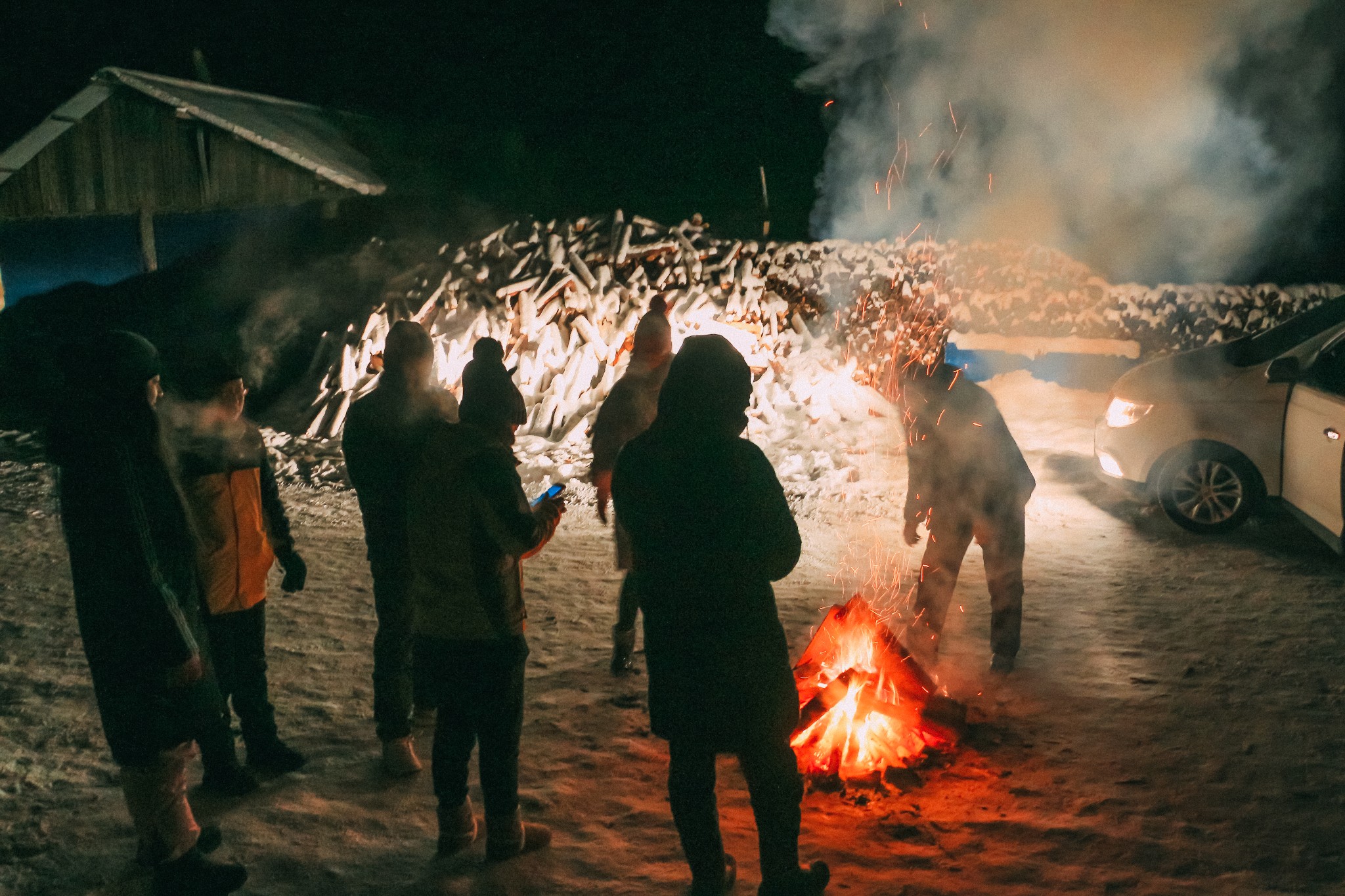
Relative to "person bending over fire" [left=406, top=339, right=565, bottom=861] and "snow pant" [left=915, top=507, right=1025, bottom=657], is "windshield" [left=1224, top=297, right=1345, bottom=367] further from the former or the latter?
"person bending over fire" [left=406, top=339, right=565, bottom=861]

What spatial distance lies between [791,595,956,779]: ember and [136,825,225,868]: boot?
2.58m

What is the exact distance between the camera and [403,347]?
13.4ft

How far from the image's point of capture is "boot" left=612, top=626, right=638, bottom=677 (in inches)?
213

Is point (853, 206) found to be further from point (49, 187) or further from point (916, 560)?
point (49, 187)

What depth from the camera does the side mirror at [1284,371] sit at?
717 centimetres

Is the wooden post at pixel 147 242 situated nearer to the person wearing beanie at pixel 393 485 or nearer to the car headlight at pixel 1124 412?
the person wearing beanie at pixel 393 485

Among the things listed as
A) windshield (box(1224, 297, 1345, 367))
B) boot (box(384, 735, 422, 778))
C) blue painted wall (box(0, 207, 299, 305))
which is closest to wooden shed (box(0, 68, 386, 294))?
blue painted wall (box(0, 207, 299, 305))

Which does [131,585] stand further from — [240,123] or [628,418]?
[240,123]

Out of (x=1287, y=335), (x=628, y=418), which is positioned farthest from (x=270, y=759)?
(x=1287, y=335)

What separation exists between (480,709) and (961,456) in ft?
9.85

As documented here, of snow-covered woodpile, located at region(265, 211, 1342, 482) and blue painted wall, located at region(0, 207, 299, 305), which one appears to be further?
blue painted wall, located at region(0, 207, 299, 305)

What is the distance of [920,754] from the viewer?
14.7 ft

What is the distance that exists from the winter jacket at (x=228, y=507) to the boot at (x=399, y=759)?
0.93 meters

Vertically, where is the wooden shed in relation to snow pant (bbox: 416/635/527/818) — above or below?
above
